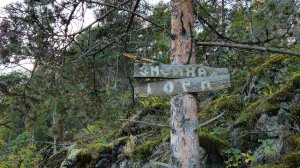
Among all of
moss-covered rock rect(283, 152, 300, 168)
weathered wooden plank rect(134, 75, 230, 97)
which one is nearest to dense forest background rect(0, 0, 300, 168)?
moss-covered rock rect(283, 152, 300, 168)

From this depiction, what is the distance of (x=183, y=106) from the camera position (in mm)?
4207

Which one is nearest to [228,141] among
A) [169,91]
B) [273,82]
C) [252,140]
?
[252,140]

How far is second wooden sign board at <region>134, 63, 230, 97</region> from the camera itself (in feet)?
13.6

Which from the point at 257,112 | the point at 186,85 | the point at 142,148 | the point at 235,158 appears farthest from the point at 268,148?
the point at 142,148

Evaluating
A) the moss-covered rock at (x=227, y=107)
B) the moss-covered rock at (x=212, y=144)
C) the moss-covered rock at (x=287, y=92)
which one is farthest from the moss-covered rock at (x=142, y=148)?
the moss-covered rock at (x=287, y=92)

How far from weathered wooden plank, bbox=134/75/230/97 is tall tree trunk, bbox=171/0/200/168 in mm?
Answer: 116

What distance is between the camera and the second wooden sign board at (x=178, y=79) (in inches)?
163

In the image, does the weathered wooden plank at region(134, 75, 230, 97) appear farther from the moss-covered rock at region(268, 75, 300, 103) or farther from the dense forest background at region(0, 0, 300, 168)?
the moss-covered rock at region(268, 75, 300, 103)

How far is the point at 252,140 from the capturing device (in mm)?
6285

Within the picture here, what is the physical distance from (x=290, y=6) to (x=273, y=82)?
7.18ft

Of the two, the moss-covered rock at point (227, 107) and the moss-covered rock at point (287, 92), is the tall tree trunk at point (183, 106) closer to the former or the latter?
the moss-covered rock at point (287, 92)

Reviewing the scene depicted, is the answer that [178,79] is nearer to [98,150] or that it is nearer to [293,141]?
[293,141]

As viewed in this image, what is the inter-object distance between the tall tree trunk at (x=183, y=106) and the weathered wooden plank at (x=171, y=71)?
178mm

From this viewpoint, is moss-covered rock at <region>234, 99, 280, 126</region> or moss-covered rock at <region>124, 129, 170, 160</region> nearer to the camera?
moss-covered rock at <region>234, 99, 280, 126</region>
